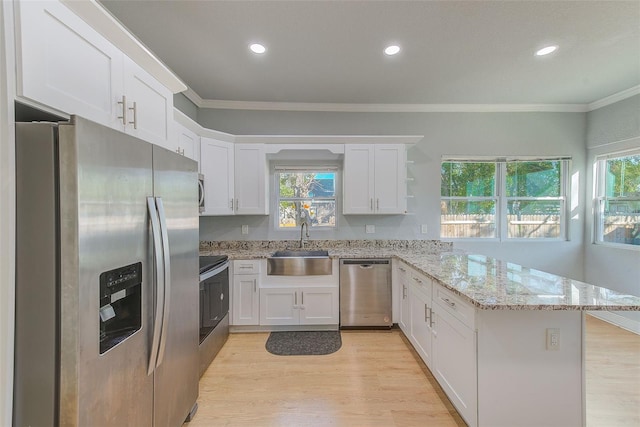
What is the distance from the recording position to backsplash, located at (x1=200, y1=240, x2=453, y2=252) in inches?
142

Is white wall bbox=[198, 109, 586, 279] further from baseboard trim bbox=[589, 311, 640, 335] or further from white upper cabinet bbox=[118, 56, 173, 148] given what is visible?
white upper cabinet bbox=[118, 56, 173, 148]

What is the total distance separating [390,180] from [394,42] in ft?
5.06

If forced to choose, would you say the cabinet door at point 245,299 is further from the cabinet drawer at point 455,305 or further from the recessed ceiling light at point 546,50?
the recessed ceiling light at point 546,50

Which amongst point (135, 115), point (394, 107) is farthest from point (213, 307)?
point (394, 107)

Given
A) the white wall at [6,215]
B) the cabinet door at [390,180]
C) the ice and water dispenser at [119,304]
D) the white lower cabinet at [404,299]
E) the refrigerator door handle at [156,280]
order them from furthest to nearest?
the cabinet door at [390,180]
the white lower cabinet at [404,299]
the refrigerator door handle at [156,280]
the ice and water dispenser at [119,304]
the white wall at [6,215]

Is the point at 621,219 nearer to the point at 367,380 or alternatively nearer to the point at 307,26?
the point at 367,380

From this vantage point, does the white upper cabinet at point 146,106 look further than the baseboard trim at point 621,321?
No

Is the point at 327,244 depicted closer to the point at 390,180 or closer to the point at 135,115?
the point at 390,180

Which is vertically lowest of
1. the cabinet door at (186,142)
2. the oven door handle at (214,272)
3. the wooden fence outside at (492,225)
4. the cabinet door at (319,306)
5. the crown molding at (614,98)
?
the cabinet door at (319,306)

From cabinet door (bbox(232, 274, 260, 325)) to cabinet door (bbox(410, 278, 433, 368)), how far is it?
168cm

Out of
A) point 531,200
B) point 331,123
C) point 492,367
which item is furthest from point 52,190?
point 531,200

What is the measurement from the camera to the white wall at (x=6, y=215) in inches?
33.4

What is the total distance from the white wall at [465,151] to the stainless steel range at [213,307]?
0.97m

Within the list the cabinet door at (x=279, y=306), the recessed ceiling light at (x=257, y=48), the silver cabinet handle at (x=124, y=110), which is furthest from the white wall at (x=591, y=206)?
the silver cabinet handle at (x=124, y=110)
